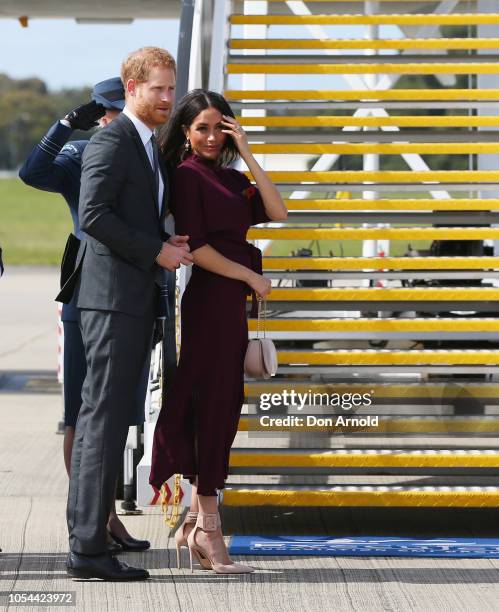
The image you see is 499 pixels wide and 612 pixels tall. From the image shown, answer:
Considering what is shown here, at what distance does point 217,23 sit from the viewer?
719 cm

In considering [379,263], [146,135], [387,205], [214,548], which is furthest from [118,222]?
[387,205]

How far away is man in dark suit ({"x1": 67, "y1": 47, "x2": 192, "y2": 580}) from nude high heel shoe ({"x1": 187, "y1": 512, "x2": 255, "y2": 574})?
293 millimetres

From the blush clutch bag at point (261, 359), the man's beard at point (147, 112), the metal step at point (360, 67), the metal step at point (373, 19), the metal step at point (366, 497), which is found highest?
the metal step at point (373, 19)

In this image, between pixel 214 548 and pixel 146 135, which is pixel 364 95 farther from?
pixel 214 548

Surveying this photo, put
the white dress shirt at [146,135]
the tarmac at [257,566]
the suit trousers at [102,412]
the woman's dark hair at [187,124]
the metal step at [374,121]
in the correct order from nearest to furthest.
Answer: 1. the tarmac at [257,566]
2. the suit trousers at [102,412]
3. the white dress shirt at [146,135]
4. the woman's dark hair at [187,124]
5. the metal step at [374,121]

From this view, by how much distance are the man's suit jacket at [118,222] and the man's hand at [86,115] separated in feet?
1.62

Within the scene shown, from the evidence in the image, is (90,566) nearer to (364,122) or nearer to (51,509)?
(51,509)

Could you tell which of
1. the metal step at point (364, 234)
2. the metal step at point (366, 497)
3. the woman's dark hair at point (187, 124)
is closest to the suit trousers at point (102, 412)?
the woman's dark hair at point (187, 124)

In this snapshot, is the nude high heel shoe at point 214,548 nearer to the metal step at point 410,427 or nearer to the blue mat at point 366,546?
the blue mat at point 366,546

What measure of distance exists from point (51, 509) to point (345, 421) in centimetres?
158

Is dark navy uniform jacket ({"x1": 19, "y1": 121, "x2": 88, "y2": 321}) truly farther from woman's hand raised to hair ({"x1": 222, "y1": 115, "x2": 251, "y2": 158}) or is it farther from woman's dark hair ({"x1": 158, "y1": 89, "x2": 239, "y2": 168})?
woman's hand raised to hair ({"x1": 222, "y1": 115, "x2": 251, "y2": 158})

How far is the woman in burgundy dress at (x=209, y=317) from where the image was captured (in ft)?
17.6

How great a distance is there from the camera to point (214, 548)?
5410 millimetres

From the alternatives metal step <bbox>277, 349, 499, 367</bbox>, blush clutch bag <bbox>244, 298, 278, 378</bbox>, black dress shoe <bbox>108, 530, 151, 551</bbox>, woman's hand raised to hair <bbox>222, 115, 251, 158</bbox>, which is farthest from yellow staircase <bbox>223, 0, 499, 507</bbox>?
woman's hand raised to hair <bbox>222, 115, 251, 158</bbox>
